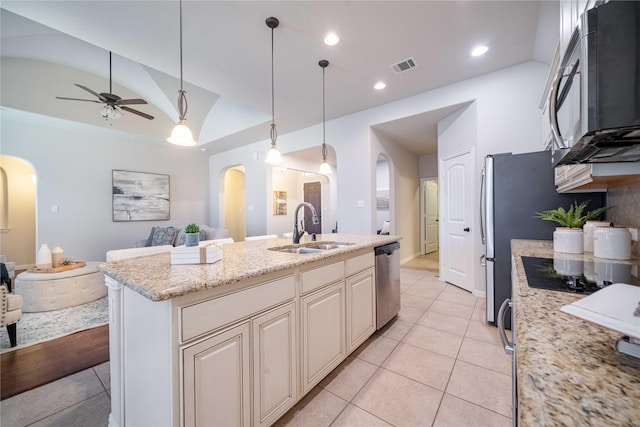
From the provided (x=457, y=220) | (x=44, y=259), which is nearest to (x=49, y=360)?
(x=44, y=259)

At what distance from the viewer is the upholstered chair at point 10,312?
2.05 metres

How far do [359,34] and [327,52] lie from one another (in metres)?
0.40

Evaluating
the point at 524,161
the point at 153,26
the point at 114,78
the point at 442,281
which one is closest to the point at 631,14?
the point at 524,161

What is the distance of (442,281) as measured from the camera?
401cm

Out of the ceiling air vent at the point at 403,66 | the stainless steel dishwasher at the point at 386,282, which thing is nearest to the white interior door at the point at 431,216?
the ceiling air vent at the point at 403,66

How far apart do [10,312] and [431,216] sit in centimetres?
737

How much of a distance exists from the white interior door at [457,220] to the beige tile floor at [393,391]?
1.33 m

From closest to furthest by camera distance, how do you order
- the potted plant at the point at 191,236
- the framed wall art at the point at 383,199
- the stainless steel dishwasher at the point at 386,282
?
the potted plant at the point at 191,236, the stainless steel dishwasher at the point at 386,282, the framed wall art at the point at 383,199

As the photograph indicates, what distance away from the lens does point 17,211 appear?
538 centimetres

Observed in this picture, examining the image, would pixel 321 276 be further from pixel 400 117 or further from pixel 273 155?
pixel 400 117

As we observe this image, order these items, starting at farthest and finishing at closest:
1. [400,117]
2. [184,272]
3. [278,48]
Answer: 1. [400,117]
2. [278,48]
3. [184,272]

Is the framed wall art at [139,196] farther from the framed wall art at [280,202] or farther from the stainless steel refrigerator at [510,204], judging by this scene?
the stainless steel refrigerator at [510,204]

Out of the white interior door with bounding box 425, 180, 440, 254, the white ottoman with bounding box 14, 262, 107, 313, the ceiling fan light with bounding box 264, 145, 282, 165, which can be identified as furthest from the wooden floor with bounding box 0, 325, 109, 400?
the white interior door with bounding box 425, 180, 440, 254

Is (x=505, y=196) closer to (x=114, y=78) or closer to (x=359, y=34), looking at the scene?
(x=359, y=34)
